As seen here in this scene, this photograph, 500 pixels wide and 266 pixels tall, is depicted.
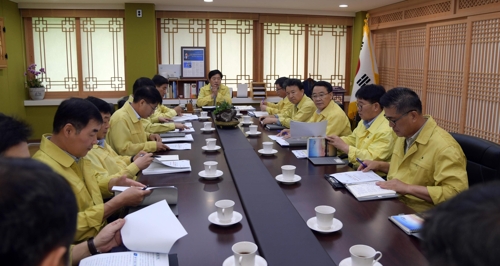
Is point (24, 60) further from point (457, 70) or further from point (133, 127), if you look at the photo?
point (457, 70)

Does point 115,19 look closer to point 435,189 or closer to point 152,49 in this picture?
point 152,49

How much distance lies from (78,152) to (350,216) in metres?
1.25

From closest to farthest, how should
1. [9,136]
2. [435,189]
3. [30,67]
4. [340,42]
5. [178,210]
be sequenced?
1. [9,136]
2. [178,210]
3. [435,189]
4. [30,67]
5. [340,42]

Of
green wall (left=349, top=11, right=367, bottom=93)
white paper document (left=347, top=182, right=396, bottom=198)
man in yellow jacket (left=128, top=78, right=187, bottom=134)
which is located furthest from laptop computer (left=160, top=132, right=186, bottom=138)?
green wall (left=349, top=11, right=367, bottom=93)

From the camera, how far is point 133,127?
3285mm

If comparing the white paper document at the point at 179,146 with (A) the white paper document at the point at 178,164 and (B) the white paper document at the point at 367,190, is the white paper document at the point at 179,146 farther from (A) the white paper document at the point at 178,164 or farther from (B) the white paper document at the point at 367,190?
(B) the white paper document at the point at 367,190

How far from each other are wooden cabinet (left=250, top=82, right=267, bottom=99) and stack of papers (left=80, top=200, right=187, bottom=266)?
5.62 m

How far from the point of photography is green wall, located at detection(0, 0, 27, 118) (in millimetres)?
6008

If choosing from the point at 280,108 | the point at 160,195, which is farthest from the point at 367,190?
the point at 280,108

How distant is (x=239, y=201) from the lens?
2.01 metres

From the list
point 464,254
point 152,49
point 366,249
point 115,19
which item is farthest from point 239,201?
point 115,19

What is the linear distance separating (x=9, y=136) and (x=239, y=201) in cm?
104

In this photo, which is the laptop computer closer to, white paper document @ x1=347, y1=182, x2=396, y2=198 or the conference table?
the conference table

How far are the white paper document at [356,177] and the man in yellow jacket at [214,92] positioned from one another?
3.83m
